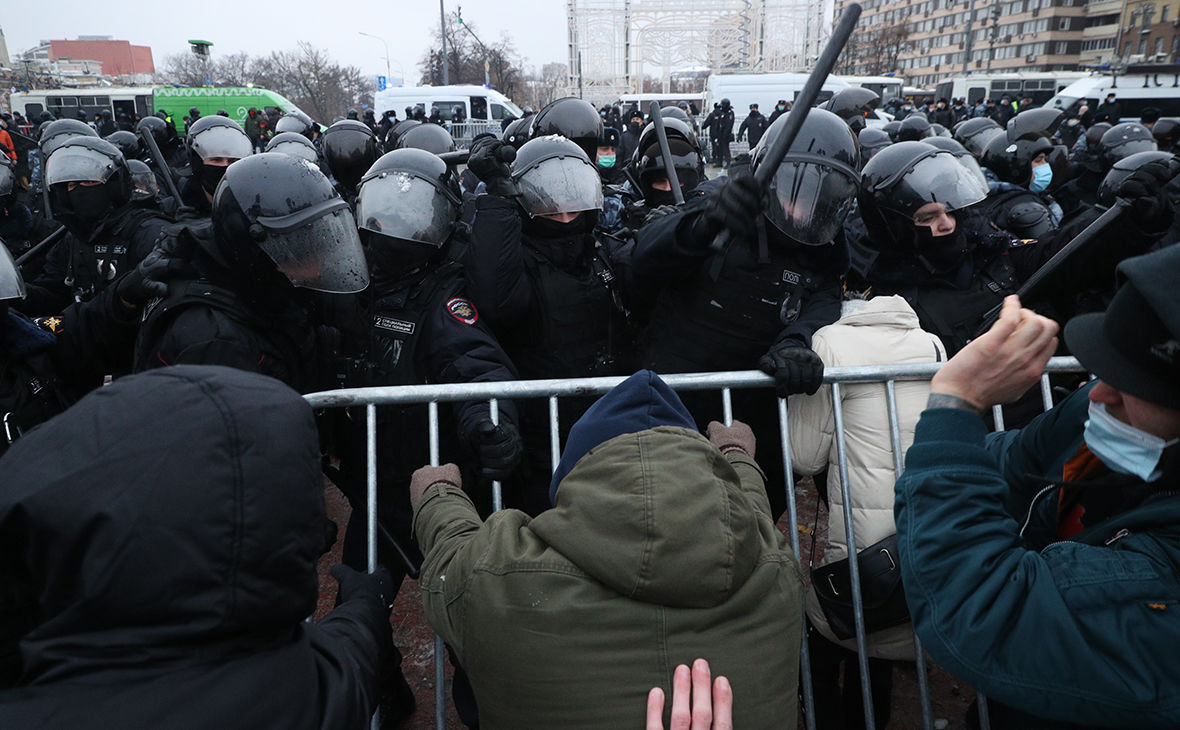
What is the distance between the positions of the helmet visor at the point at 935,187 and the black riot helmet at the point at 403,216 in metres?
1.92

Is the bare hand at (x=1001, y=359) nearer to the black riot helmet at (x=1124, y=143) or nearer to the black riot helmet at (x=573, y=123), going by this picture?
the black riot helmet at (x=573, y=123)

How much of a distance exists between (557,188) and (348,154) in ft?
11.1

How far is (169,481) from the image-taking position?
1.04 meters

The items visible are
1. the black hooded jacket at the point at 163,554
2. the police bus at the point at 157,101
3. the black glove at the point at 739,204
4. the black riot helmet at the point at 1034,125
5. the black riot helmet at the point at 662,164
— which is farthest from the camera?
the police bus at the point at 157,101

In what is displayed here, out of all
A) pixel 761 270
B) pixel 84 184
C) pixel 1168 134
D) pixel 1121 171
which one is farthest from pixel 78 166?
pixel 1168 134

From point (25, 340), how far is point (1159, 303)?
11.5 feet

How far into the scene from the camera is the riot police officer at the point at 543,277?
9.10 feet

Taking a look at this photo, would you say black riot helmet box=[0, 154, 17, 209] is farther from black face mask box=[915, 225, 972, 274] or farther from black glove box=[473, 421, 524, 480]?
black face mask box=[915, 225, 972, 274]

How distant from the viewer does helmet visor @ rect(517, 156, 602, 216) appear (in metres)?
3.00

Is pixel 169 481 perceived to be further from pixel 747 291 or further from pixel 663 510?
pixel 747 291

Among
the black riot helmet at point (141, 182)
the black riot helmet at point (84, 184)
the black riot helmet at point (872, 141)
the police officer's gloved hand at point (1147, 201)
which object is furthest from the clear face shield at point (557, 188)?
the black riot helmet at point (872, 141)

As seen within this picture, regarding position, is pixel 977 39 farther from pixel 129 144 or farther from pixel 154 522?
pixel 154 522

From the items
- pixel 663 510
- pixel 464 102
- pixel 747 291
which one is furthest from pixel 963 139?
pixel 464 102

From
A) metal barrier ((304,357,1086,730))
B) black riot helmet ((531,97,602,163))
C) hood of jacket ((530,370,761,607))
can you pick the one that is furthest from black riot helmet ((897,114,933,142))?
hood of jacket ((530,370,761,607))
